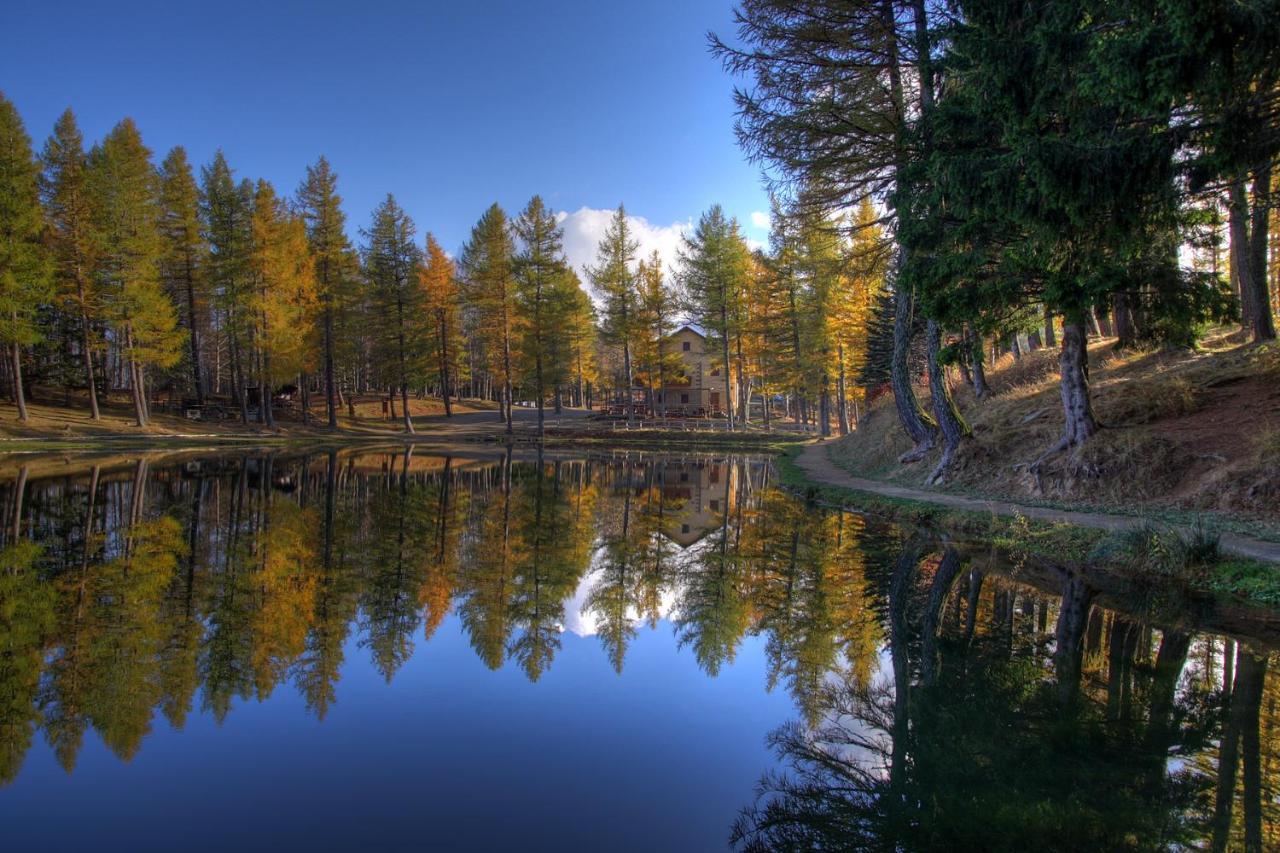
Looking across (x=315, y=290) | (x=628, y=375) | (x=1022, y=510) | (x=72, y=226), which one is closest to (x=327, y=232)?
(x=315, y=290)

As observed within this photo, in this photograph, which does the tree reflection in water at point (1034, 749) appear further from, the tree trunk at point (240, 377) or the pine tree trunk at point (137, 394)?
the tree trunk at point (240, 377)

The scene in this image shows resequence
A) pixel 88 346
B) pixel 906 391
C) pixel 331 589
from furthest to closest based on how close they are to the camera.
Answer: pixel 88 346
pixel 906 391
pixel 331 589

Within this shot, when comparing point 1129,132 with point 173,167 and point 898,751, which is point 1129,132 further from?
point 173,167

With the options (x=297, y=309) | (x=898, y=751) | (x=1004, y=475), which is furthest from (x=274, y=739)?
(x=297, y=309)

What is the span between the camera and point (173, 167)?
125 ft

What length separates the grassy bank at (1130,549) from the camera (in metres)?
7.38

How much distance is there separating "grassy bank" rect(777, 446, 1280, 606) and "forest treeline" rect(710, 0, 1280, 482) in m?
3.22

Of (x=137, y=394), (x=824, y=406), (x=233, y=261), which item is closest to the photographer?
(x=137, y=394)

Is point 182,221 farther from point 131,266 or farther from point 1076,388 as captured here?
point 1076,388

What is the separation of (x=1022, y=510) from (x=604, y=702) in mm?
9537

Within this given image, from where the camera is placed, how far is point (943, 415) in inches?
618

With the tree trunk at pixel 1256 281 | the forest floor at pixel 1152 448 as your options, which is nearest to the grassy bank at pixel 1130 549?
the forest floor at pixel 1152 448

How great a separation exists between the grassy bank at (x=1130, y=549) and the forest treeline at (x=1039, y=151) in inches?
127

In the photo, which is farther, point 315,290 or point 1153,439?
point 315,290
